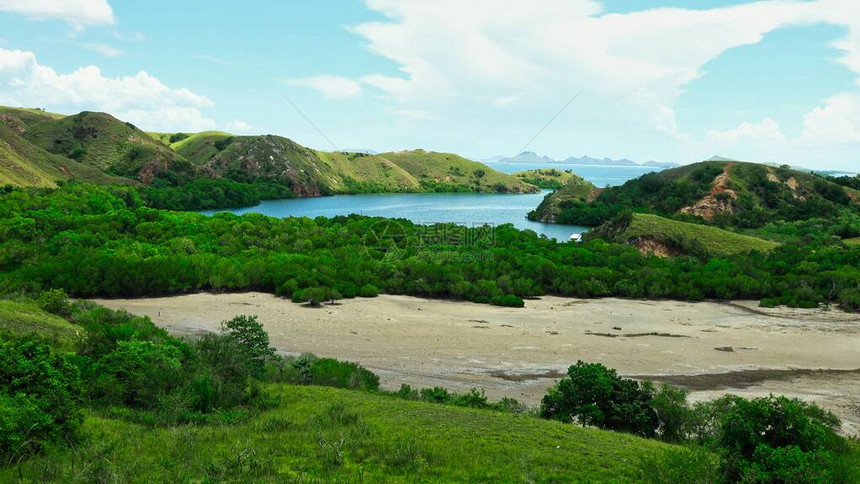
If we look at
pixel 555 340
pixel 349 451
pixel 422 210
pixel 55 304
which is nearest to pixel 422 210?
pixel 422 210

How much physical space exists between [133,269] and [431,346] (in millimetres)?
28863

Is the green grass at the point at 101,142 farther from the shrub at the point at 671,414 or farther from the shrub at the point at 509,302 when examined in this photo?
the shrub at the point at 671,414

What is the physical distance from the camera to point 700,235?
271 ft

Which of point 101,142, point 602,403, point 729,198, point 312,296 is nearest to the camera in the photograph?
point 602,403

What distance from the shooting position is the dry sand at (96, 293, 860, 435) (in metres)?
31.2

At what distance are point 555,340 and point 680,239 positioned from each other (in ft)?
165

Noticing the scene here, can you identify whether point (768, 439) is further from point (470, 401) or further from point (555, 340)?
point (555, 340)

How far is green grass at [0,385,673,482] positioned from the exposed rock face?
110066mm

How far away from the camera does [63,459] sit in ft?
44.0

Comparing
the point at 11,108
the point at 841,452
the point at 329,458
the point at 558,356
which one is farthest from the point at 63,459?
the point at 11,108

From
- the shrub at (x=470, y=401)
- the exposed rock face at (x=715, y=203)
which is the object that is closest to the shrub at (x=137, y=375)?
the shrub at (x=470, y=401)

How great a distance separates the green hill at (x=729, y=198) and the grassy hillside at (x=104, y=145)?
110 metres

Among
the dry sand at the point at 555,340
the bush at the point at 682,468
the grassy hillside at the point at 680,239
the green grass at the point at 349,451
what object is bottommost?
the dry sand at the point at 555,340

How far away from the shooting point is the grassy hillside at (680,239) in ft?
259
